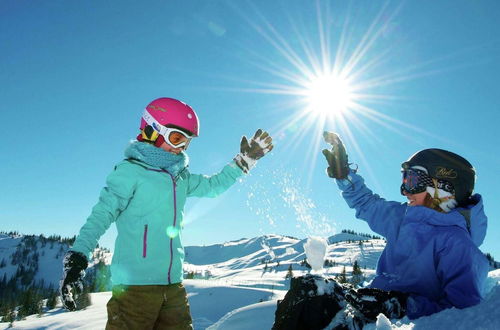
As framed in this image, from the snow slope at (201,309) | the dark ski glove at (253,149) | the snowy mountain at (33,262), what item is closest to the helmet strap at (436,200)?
the dark ski glove at (253,149)

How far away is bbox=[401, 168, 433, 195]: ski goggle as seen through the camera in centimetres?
323

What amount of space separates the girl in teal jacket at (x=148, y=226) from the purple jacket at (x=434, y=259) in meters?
1.86

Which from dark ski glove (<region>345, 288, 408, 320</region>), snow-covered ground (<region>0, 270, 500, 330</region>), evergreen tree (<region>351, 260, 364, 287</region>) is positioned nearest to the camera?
snow-covered ground (<region>0, 270, 500, 330</region>)

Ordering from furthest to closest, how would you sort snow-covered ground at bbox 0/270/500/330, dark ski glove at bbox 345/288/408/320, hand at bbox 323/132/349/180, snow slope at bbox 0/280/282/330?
1. snow slope at bbox 0/280/282/330
2. hand at bbox 323/132/349/180
3. dark ski glove at bbox 345/288/408/320
4. snow-covered ground at bbox 0/270/500/330

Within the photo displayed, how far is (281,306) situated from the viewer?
2.29 metres

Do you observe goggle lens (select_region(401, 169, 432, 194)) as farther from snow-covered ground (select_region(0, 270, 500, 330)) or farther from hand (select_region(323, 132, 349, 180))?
snow-covered ground (select_region(0, 270, 500, 330))

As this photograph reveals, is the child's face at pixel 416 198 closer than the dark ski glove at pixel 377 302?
No

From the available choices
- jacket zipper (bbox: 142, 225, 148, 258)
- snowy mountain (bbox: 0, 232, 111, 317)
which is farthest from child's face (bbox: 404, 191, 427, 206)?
snowy mountain (bbox: 0, 232, 111, 317)

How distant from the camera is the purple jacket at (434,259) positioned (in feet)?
8.54

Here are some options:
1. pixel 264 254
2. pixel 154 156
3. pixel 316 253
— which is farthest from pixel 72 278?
pixel 264 254

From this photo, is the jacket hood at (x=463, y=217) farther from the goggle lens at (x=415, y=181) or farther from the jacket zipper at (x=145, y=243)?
the jacket zipper at (x=145, y=243)

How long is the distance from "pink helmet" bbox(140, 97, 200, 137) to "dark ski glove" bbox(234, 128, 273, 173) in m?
0.68

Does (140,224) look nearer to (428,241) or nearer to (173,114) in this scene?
(173,114)

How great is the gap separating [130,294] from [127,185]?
2.90 feet
